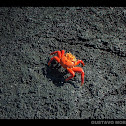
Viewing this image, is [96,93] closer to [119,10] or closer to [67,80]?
[67,80]

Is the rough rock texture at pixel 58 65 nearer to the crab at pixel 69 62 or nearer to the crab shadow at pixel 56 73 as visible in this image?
the crab shadow at pixel 56 73

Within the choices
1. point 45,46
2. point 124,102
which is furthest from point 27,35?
point 124,102

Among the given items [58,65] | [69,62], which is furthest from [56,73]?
[69,62]

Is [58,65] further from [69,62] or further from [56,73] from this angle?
[69,62]

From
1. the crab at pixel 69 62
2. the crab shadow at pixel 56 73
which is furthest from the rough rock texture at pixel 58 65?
the crab at pixel 69 62

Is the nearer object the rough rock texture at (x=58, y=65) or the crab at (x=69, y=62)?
the rough rock texture at (x=58, y=65)
